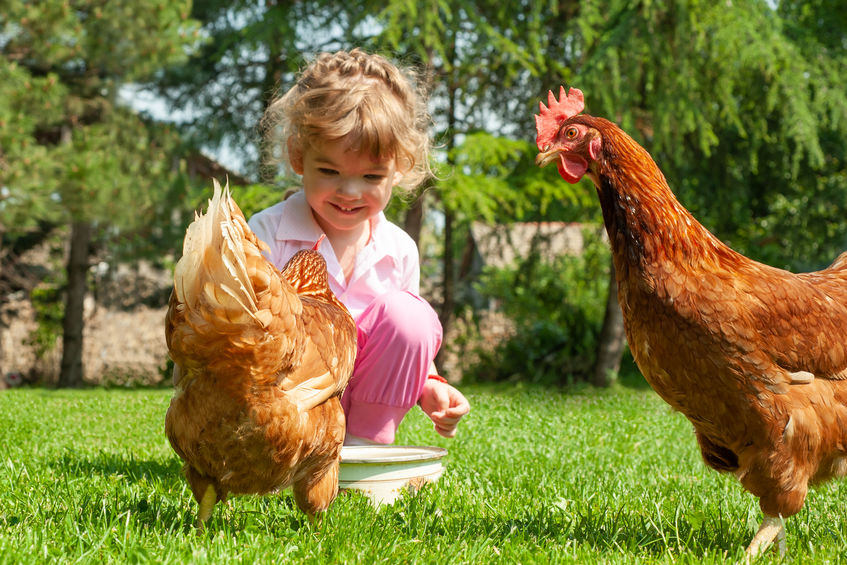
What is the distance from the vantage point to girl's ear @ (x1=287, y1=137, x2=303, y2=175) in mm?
3453

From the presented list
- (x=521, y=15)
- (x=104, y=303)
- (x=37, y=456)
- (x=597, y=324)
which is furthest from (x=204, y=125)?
(x=37, y=456)

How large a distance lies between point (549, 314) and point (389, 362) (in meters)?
7.62

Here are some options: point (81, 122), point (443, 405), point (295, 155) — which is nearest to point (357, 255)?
point (295, 155)

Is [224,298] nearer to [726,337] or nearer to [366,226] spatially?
[726,337]

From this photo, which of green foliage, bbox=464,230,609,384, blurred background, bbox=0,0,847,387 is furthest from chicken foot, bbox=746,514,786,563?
green foliage, bbox=464,230,609,384

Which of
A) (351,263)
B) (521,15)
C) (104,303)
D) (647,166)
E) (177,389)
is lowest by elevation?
(104,303)

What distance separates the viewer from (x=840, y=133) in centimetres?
862

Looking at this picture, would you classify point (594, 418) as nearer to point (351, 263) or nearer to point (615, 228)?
point (351, 263)

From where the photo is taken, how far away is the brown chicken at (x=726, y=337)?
214 centimetres

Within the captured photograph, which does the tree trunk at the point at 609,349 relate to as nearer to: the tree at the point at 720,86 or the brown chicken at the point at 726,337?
the tree at the point at 720,86

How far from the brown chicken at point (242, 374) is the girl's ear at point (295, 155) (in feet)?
4.46

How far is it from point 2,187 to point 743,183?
9.34 meters

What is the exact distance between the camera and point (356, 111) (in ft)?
10.4

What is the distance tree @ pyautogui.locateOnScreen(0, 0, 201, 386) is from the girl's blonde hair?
6173 mm
